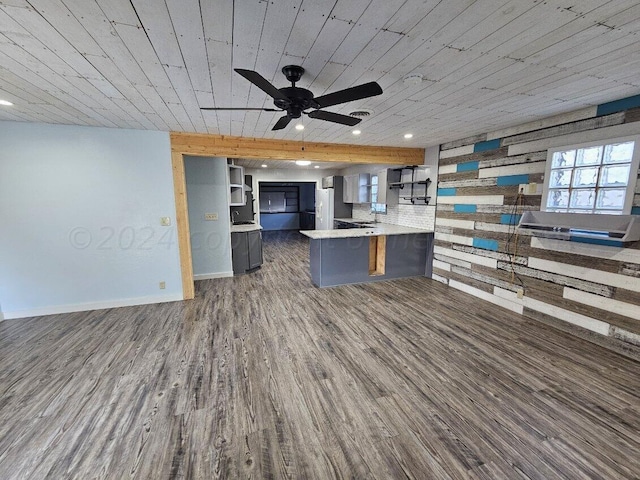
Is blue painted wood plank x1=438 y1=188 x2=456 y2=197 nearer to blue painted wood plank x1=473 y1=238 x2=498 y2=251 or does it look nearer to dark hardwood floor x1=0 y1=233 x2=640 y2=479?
blue painted wood plank x1=473 y1=238 x2=498 y2=251

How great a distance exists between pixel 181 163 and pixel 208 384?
9.96ft

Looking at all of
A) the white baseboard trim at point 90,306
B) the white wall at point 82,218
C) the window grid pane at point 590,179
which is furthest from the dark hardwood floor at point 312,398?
the window grid pane at point 590,179

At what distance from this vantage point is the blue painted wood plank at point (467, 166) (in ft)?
13.2

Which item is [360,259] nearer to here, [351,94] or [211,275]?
[211,275]

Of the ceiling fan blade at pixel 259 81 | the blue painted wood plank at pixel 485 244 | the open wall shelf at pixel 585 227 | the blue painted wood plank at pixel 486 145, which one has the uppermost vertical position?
the blue painted wood plank at pixel 486 145

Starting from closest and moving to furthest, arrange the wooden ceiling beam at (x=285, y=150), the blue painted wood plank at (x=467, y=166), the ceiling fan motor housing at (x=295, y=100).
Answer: the ceiling fan motor housing at (x=295, y=100) < the wooden ceiling beam at (x=285, y=150) < the blue painted wood plank at (x=467, y=166)

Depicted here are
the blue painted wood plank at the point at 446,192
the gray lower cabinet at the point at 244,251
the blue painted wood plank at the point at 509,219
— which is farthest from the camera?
the gray lower cabinet at the point at 244,251

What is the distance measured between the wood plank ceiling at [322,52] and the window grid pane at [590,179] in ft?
1.63

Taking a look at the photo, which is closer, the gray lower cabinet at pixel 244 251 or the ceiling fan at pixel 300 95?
the ceiling fan at pixel 300 95

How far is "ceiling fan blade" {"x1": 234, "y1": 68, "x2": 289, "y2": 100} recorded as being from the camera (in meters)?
1.50

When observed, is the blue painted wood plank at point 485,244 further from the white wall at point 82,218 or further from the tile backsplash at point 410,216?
the white wall at point 82,218

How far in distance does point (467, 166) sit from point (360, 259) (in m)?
2.26

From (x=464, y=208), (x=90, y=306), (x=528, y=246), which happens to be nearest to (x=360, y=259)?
(x=464, y=208)

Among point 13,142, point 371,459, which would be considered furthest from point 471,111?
point 13,142
